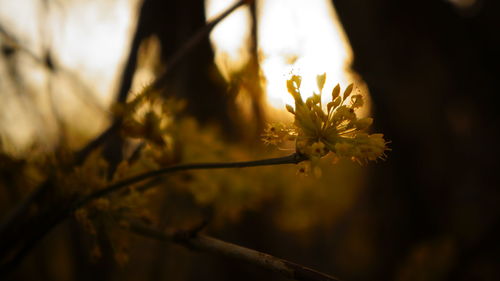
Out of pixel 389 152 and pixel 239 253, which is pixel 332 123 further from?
pixel 389 152

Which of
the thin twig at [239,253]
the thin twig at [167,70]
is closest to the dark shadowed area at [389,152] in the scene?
the thin twig at [167,70]

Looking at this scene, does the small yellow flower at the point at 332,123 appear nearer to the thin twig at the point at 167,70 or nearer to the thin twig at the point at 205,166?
the thin twig at the point at 205,166

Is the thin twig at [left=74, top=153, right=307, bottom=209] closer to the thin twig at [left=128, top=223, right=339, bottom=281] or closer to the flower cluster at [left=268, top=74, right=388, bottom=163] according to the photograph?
the flower cluster at [left=268, top=74, right=388, bottom=163]

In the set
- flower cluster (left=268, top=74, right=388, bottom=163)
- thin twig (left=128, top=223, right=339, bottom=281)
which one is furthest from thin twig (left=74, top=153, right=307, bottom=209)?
thin twig (left=128, top=223, right=339, bottom=281)

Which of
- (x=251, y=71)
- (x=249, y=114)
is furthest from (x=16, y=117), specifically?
(x=251, y=71)

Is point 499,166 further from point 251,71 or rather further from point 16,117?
point 16,117

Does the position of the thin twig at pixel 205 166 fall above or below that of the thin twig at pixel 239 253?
above
